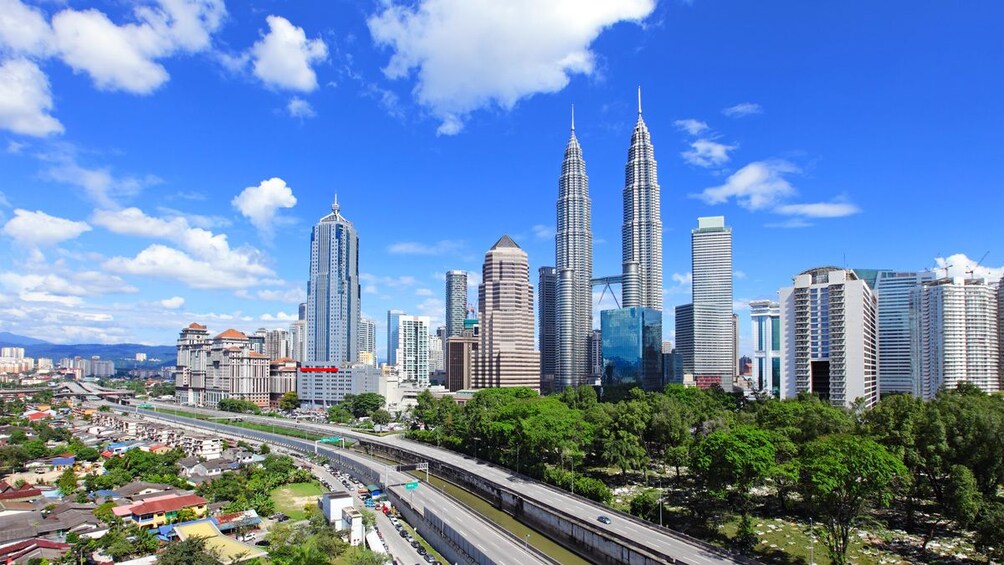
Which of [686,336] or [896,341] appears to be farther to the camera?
[686,336]

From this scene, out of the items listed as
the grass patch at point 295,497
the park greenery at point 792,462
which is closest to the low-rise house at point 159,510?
the grass patch at point 295,497

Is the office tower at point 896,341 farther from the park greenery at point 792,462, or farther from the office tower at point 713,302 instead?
the office tower at point 713,302

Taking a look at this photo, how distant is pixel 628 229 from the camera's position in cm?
17138

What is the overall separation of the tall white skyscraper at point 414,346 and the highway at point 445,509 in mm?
77186

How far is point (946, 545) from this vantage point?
3120cm

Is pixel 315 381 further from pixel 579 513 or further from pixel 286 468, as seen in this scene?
pixel 579 513

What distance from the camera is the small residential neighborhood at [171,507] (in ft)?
105

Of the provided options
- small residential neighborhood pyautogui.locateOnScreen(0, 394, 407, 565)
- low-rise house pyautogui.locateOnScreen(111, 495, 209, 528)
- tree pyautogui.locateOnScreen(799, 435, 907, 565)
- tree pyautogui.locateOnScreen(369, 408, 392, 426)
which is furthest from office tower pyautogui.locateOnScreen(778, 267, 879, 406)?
low-rise house pyautogui.locateOnScreen(111, 495, 209, 528)

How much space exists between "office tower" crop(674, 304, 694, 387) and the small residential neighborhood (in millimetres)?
118183

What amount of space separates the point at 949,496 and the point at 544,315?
482ft

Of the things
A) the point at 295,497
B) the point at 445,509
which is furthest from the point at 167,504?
the point at 445,509

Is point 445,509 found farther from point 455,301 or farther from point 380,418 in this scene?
point 455,301

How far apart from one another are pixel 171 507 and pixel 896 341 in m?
106

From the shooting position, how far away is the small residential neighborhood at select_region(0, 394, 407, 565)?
105ft
